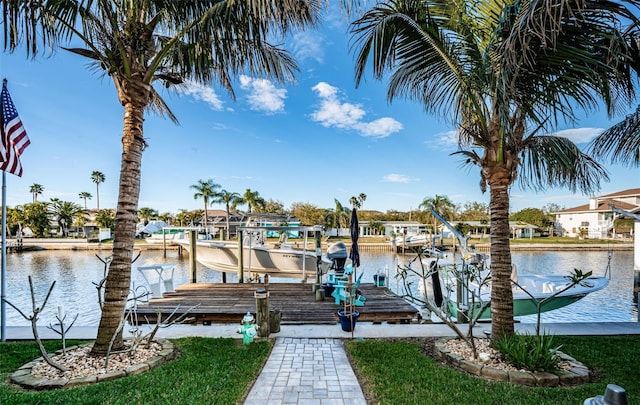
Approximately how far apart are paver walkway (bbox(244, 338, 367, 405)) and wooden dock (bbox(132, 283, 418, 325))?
1.49 m

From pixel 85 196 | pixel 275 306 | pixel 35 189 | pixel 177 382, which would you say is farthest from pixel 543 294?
pixel 85 196

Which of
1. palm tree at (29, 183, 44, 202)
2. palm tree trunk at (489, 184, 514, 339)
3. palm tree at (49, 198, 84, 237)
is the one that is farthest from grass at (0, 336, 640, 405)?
palm tree at (29, 183, 44, 202)

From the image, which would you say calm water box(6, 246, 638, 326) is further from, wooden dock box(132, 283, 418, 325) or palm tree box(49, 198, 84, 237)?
palm tree box(49, 198, 84, 237)

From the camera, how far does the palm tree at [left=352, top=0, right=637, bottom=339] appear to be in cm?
332

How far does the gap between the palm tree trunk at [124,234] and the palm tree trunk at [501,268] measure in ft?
16.0

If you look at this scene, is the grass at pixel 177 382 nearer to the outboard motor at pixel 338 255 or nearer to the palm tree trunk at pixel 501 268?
the palm tree trunk at pixel 501 268

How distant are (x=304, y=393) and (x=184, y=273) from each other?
1607 centimetres

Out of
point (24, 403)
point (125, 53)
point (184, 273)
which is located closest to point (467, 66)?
point (125, 53)

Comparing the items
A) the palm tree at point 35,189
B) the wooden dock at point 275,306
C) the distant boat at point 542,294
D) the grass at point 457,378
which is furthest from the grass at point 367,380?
the palm tree at point 35,189

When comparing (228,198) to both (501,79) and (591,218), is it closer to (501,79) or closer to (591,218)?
(501,79)

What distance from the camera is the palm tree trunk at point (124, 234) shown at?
3965 millimetres

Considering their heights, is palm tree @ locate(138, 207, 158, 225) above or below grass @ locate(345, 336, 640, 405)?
above

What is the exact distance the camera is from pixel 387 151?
74.7 feet

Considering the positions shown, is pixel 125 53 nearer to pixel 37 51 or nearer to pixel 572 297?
pixel 37 51
